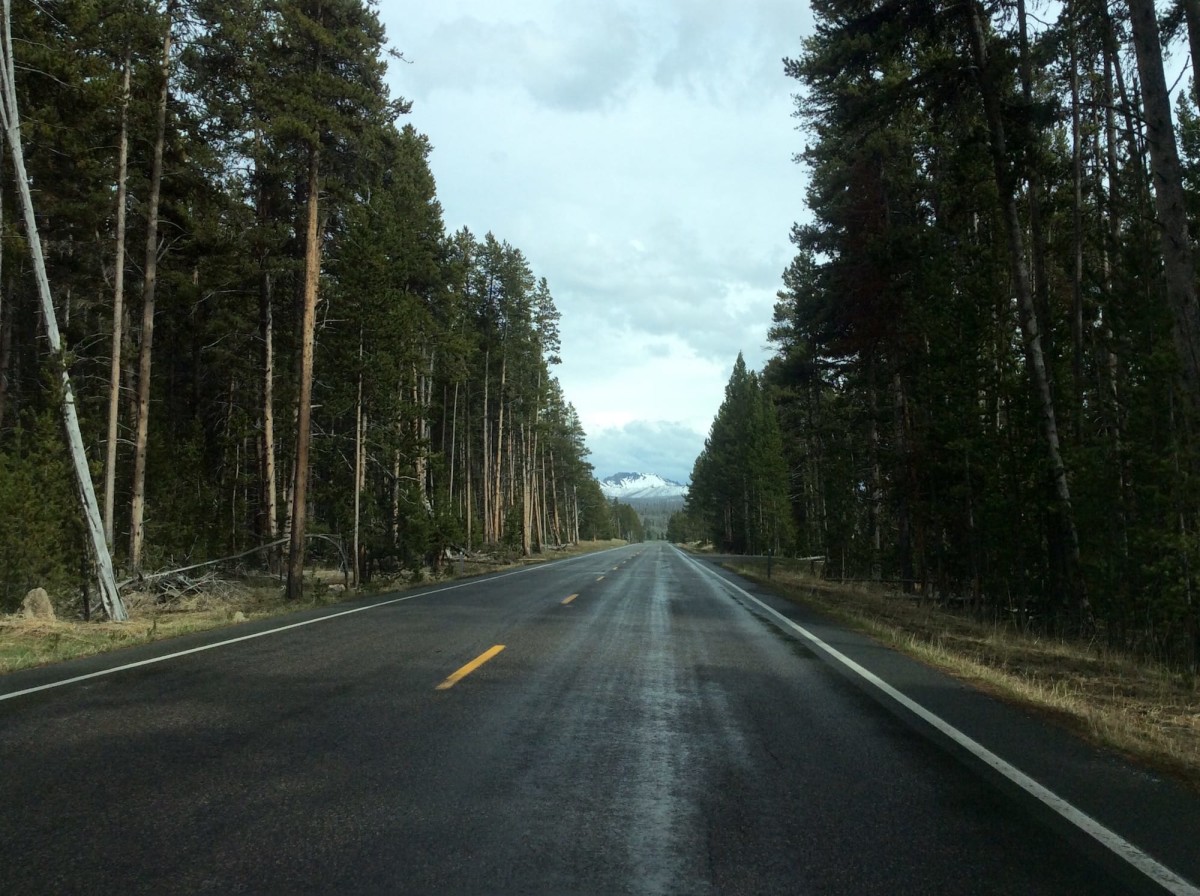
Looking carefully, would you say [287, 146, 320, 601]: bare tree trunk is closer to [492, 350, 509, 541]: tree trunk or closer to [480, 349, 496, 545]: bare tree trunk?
[480, 349, 496, 545]: bare tree trunk

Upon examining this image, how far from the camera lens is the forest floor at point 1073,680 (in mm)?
6306

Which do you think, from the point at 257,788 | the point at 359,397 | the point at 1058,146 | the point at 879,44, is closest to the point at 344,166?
the point at 359,397

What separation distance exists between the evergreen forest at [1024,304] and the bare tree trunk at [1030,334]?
2.1 inches

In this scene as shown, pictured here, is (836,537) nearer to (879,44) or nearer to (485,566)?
(485,566)

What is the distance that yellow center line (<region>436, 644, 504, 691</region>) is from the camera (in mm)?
7668

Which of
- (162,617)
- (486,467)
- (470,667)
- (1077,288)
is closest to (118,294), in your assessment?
(162,617)

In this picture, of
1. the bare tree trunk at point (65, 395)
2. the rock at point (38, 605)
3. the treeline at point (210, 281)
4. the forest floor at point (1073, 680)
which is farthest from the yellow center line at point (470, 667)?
the treeline at point (210, 281)

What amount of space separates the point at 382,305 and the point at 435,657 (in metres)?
17.0

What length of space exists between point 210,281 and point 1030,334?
73.8ft

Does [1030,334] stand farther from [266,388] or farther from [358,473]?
[266,388]

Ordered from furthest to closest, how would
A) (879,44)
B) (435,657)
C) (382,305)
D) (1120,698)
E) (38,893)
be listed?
(382,305)
(879,44)
(435,657)
(1120,698)
(38,893)

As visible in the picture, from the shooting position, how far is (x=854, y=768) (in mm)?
5273

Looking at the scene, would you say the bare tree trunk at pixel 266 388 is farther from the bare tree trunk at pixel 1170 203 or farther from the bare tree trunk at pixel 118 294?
the bare tree trunk at pixel 1170 203

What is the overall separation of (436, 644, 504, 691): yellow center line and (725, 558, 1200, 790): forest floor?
5322 millimetres
